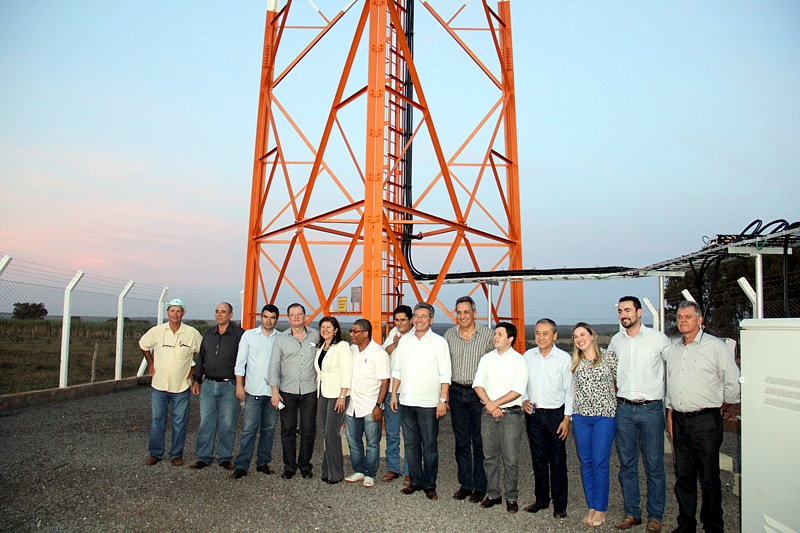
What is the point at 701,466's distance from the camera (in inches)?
189

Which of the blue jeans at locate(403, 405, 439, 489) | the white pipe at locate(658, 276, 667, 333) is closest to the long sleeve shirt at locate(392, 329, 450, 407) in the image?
the blue jeans at locate(403, 405, 439, 489)

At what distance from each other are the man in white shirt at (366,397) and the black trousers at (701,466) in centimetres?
276

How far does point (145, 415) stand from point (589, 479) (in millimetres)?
7386

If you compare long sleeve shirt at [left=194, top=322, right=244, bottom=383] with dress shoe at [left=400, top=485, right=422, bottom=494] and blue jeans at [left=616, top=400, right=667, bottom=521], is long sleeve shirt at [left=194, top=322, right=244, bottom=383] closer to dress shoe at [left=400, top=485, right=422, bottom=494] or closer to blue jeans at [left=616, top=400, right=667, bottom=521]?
dress shoe at [left=400, top=485, right=422, bottom=494]

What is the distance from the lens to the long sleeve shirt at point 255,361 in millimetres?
6617

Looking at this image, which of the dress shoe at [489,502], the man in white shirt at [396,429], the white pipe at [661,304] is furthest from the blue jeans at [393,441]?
the white pipe at [661,304]

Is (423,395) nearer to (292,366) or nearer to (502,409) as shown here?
(502,409)

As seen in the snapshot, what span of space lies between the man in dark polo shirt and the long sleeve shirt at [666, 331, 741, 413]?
4.46m

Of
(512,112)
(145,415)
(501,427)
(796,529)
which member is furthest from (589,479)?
(512,112)

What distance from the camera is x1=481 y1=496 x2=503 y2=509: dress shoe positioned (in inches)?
219

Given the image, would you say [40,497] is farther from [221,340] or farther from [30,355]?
[30,355]

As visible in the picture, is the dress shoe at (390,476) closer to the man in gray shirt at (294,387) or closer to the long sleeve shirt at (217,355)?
the man in gray shirt at (294,387)

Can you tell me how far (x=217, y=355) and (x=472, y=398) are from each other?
113 inches

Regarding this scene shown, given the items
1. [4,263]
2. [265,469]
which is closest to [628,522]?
[265,469]
